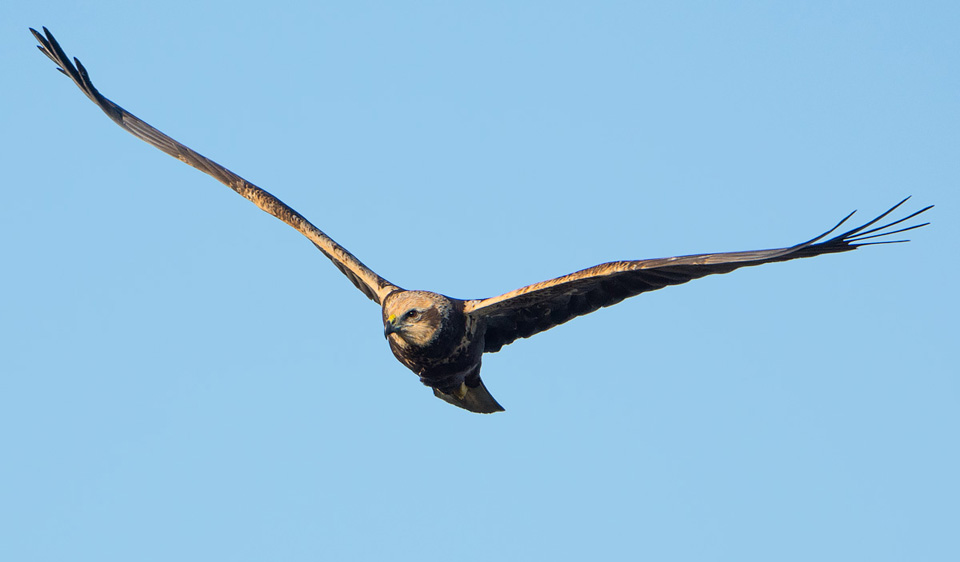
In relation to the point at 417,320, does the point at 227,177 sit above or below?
above

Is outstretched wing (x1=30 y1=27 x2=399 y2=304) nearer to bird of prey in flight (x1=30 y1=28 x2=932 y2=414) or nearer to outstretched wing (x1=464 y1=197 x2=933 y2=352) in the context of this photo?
bird of prey in flight (x1=30 y1=28 x2=932 y2=414)

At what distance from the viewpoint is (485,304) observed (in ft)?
39.4

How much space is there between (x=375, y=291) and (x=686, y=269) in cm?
361

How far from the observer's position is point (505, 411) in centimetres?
1323

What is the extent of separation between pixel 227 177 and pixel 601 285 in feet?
17.3

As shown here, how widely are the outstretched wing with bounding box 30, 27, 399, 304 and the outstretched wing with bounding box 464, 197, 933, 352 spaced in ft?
4.10

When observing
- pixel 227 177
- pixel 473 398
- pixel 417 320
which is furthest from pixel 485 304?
pixel 227 177

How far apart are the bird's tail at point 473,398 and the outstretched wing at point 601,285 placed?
53cm

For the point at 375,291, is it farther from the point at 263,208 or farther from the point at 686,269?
the point at 686,269

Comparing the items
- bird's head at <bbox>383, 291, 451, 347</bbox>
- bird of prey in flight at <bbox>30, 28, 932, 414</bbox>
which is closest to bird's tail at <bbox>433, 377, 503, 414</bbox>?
bird of prey in flight at <bbox>30, 28, 932, 414</bbox>

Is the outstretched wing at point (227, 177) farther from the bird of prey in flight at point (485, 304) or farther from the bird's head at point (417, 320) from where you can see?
the bird's head at point (417, 320)

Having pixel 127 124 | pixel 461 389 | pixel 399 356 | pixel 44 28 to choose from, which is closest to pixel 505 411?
pixel 461 389

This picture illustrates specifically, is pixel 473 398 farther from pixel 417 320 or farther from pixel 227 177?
pixel 227 177

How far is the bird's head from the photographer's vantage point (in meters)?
11.7
